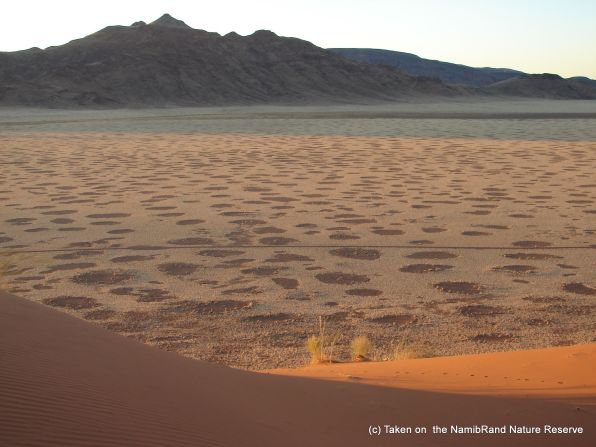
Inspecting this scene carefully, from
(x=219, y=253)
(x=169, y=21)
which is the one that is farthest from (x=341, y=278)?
(x=169, y=21)

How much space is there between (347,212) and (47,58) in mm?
75232

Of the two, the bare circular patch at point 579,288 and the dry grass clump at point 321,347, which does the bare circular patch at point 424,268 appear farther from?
the dry grass clump at point 321,347

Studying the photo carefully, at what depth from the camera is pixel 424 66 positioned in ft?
557

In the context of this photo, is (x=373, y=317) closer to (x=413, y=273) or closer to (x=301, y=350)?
(x=301, y=350)

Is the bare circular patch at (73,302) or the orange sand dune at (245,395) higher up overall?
the orange sand dune at (245,395)

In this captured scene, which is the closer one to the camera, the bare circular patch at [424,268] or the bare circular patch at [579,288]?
the bare circular patch at [579,288]

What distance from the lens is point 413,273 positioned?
27.2 ft

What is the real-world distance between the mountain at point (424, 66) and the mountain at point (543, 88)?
54853 mm

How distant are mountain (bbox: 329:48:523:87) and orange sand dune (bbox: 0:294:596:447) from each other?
531ft

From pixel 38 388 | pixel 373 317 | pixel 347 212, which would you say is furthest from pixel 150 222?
pixel 38 388

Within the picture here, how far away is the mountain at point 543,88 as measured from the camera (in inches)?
3947

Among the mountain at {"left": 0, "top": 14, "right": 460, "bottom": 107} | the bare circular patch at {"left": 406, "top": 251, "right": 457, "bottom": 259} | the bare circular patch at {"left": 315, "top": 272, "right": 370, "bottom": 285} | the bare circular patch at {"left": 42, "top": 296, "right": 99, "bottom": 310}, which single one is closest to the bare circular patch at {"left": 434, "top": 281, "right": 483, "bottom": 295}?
the bare circular patch at {"left": 315, "top": 272, "right": 370, "bottom": 285}

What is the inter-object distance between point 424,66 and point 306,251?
16581 cm

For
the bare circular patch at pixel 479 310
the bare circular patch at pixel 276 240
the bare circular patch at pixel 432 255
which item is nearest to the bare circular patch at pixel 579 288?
the bare circular patch at pixel 479 310
